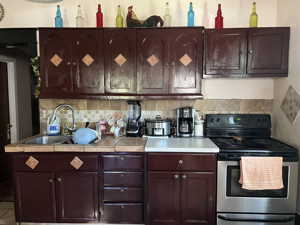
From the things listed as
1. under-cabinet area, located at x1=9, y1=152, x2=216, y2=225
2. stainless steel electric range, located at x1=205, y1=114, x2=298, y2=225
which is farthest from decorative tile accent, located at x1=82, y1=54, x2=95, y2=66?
Answer: stainless steel electric range, located at x1=205, y1=114, x2=298, y2=225

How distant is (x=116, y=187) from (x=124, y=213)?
28cm

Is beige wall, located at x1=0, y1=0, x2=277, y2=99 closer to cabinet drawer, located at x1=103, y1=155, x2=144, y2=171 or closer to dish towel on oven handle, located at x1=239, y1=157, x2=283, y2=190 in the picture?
A: dish towel on oven handle, located at x1=239, y1=157, x2=283, y2=190

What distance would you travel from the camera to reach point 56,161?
2184 mm

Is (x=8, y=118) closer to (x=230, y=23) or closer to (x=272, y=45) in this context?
(x=230, y=23)

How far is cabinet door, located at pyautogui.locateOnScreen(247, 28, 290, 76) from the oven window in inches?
40.8

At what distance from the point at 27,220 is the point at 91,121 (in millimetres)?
1253

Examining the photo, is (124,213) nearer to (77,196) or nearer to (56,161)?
(77,196)

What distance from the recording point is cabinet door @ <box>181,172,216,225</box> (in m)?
2.13

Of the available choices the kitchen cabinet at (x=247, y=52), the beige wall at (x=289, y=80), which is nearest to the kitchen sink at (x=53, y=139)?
the kitchen cabinet at (x=247, y=52)

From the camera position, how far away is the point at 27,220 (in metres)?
2.25

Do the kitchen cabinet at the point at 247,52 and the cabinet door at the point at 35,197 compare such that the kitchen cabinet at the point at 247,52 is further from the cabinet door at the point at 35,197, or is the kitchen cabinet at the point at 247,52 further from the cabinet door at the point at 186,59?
the cabinet door at the point at 35,197

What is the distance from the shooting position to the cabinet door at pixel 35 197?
86.8 inches

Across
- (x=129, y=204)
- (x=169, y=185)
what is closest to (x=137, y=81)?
(x=169, y=185)

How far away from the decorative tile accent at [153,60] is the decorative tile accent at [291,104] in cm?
146
